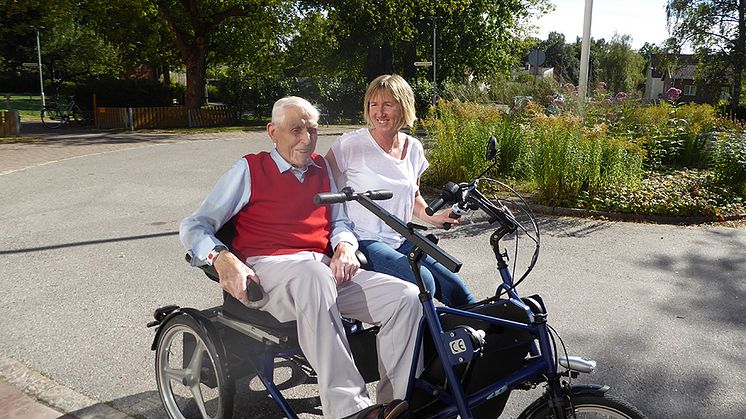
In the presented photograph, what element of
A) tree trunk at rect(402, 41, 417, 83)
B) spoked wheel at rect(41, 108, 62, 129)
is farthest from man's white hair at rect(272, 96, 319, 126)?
tree trunk at rect(402, 41, 417, 83)

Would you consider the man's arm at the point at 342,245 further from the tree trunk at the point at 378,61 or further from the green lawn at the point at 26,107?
the tree trunk at the point at 378,61

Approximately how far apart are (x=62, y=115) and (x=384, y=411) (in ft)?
76.6

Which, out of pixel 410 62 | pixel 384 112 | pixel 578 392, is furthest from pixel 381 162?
pixel 410 62

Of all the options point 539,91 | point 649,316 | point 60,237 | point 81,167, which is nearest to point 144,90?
point 81,167

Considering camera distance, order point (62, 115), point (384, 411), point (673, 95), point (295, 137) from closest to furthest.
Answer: point (384, 411)
point (295, 137)
point (673, 95)
point (62, 115)

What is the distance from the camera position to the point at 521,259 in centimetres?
612

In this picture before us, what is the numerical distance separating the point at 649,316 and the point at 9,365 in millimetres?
4099

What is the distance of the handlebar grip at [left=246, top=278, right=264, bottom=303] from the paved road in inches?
34.4

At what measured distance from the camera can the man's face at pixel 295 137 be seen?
299 centimetres

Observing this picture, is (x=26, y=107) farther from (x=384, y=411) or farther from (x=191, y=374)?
(x=384, y=411)

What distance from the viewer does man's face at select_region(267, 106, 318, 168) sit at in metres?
2.99

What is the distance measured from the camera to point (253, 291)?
258 centimetres

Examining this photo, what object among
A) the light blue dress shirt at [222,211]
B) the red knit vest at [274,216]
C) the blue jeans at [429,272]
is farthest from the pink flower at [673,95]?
the red knit vest at [274,216]

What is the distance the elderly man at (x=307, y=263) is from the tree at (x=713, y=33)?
4396 centimetres
